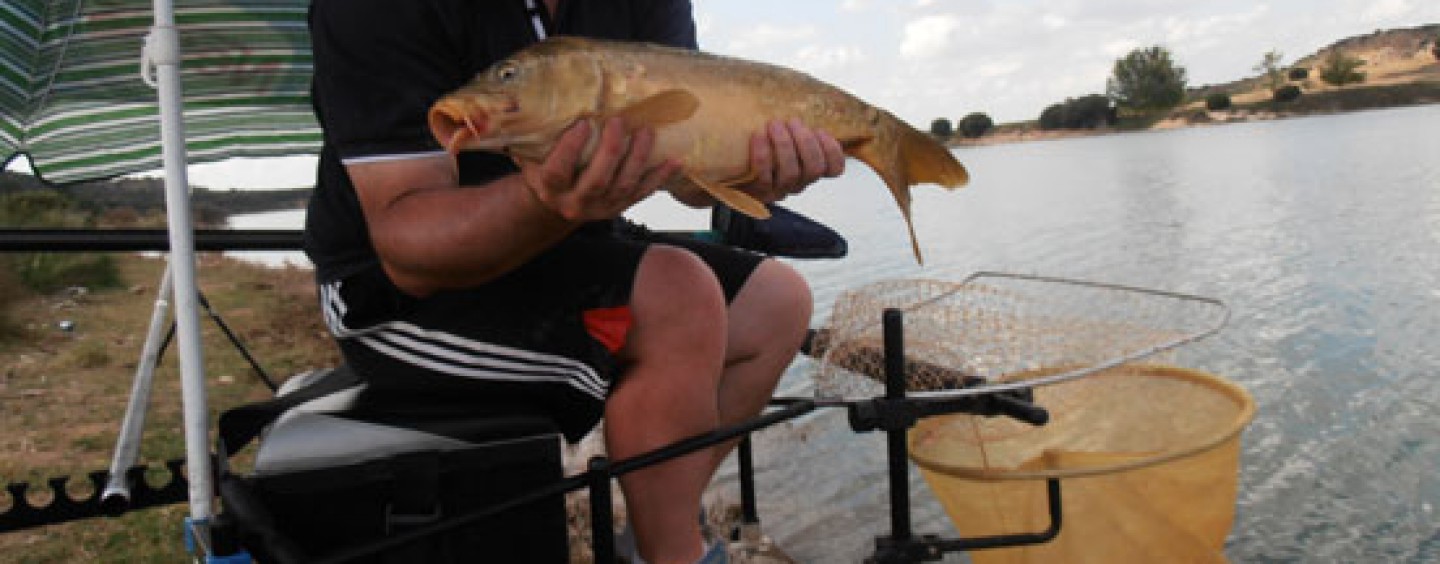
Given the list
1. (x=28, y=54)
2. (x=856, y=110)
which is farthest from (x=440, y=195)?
(x=28, y=54)

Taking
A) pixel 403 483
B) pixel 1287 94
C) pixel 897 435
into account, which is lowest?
pixel 897 435

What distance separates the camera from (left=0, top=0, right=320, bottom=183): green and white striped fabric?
2.84 meters

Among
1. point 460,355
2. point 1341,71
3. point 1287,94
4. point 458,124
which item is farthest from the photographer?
point 1341,71

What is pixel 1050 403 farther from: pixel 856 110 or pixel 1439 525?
pixel 1439 525

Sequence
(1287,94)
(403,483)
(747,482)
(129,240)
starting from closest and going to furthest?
(403,483) < (129,240) < (747,482) < (1287,94)

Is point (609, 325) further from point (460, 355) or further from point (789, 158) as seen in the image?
point (789, 158)

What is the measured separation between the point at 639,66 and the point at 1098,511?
2.00 meters

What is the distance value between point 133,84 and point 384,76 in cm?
203

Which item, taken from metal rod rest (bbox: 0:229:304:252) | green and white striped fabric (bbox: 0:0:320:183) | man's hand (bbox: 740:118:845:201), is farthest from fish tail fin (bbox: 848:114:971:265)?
green and white striped fabric (bbox: 0:0:320:183)

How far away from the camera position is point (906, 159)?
206 cm

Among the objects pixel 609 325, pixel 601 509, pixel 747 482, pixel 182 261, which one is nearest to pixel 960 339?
pixel 747 482

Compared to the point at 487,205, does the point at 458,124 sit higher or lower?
higher

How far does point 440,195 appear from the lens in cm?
160

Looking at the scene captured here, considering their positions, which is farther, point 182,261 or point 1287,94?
point 1287,94
